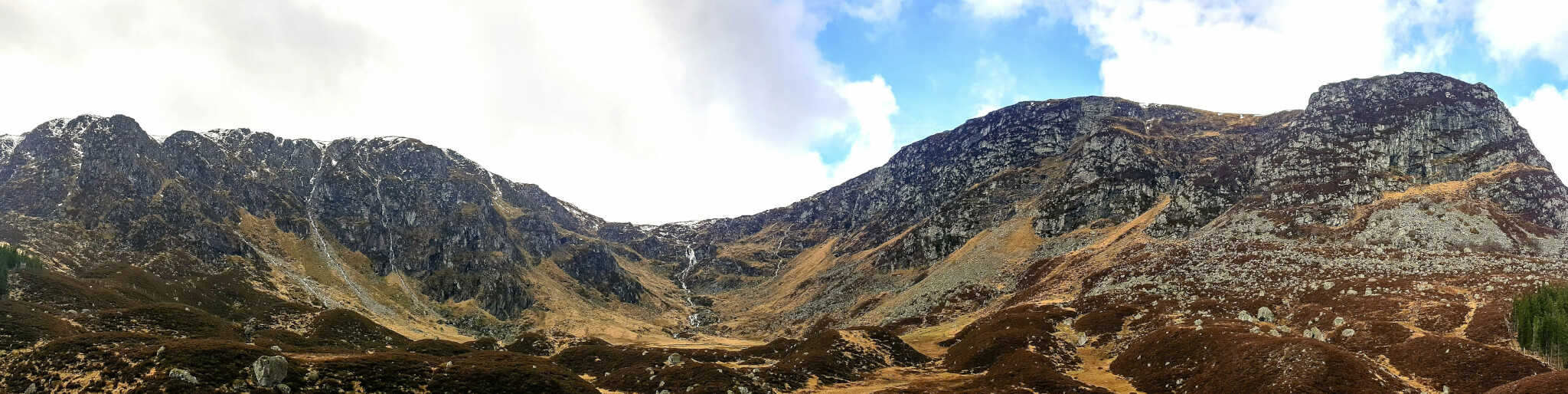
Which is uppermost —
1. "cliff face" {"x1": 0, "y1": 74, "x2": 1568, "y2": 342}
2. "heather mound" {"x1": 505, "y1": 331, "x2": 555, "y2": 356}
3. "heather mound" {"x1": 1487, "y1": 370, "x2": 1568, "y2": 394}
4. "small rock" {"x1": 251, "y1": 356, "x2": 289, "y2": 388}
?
"cliff face" {"x1": 0, "y1": 74, "x2": 1568, "y2": 342}

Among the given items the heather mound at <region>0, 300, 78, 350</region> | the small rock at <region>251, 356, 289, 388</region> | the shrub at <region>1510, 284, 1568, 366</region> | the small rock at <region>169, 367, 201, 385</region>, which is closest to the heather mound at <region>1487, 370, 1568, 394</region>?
the shrub at <region>1510, 284, 1568, 366</region>

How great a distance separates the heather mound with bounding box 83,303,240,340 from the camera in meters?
65.4

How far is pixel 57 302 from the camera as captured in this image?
80.8 m

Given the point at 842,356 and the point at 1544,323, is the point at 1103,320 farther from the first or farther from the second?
the point at 1544,323

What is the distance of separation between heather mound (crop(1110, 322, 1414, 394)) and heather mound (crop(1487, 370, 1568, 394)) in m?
5.21

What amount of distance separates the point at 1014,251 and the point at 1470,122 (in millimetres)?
95273

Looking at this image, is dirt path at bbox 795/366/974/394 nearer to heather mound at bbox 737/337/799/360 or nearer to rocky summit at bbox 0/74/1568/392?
rocky summit at bbox 0/74/1568/392

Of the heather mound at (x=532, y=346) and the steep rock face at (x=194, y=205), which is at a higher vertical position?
the steep rock face at (x=194, y=205)

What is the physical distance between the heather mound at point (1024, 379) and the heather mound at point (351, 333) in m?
89.3

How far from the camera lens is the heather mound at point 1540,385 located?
97.4 ft

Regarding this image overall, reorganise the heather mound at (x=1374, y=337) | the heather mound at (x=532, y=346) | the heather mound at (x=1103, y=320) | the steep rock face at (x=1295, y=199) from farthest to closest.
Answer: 1. the heather mound at (x=532, y=346)
2. the steep rock face at (x=1295, y=199)
3. the heather mound at (x=1103, y=320)
4. the heather mound at (x=1374, y=337)

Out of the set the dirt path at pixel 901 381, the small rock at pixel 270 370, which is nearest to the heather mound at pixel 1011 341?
the dirt path at pixel 901 381

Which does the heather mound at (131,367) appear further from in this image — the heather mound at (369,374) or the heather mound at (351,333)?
the heather mound at (351,333)

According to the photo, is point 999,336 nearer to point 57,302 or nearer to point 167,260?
point 57,302
